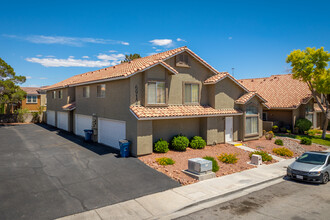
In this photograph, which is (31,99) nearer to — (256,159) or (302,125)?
(256,159)

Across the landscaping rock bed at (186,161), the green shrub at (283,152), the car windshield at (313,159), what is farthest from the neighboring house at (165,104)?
the car windshield at (313,159)

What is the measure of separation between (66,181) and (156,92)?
314 inches

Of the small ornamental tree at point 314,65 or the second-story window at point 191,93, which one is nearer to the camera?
the second-story window at point 191,93

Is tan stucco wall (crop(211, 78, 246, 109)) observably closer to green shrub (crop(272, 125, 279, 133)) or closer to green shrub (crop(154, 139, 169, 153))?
green shrub (crop(154, 139, 169, 153))

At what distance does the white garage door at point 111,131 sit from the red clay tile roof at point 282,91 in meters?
20.0

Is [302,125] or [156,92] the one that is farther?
[302,125]

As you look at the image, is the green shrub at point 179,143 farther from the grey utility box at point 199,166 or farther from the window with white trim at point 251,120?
the window with white trim at point 251,120

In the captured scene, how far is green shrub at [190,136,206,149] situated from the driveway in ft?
A: 17.1

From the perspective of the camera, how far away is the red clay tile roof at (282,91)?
1069 inches

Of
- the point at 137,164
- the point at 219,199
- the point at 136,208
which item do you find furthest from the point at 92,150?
the point at 219,199

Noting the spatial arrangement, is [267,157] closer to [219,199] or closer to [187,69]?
[219,199]

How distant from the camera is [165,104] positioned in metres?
16.2

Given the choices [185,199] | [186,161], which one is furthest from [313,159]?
[185,199]

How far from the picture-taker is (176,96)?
683 inches
